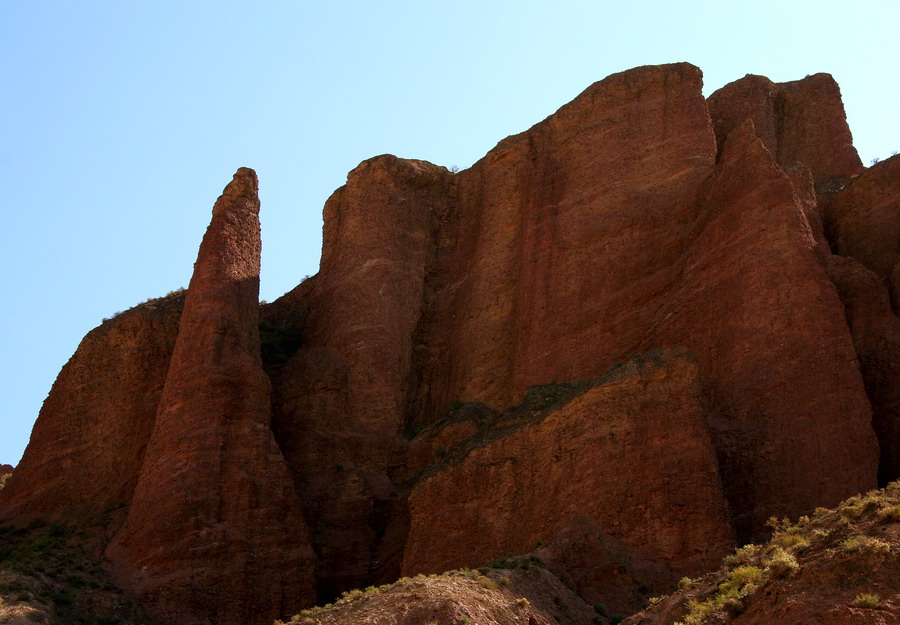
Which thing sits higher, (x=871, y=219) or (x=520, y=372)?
(x=871, y=219)

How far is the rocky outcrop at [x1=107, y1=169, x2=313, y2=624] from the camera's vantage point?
32562 mm

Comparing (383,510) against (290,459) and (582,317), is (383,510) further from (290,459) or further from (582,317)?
(582,317)

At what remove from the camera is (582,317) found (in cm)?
3819

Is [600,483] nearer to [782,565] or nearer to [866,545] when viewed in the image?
[782,565]

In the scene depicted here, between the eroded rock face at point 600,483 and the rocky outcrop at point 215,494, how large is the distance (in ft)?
13.3

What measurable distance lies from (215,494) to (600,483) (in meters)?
11.1

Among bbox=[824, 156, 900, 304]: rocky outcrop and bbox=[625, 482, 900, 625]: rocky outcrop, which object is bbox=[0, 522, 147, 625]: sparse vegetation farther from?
bbox=[824, 156, 900, 304]: rocky outcrop

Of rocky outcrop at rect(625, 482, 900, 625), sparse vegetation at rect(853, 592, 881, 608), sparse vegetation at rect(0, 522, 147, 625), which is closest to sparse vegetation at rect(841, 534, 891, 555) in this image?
rocky outcrop at rect(625, 482, 900, 625)

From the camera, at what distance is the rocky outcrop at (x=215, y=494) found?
32562 mm

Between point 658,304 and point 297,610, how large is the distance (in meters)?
13.0

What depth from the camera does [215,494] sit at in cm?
3409

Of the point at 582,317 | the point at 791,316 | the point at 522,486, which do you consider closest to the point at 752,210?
the point at 791,316

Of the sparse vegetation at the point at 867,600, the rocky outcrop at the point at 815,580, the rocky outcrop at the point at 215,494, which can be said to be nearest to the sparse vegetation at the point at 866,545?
the rocky outcrop at the point at 815,580

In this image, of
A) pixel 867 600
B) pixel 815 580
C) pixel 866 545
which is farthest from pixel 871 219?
pixel 867 600
